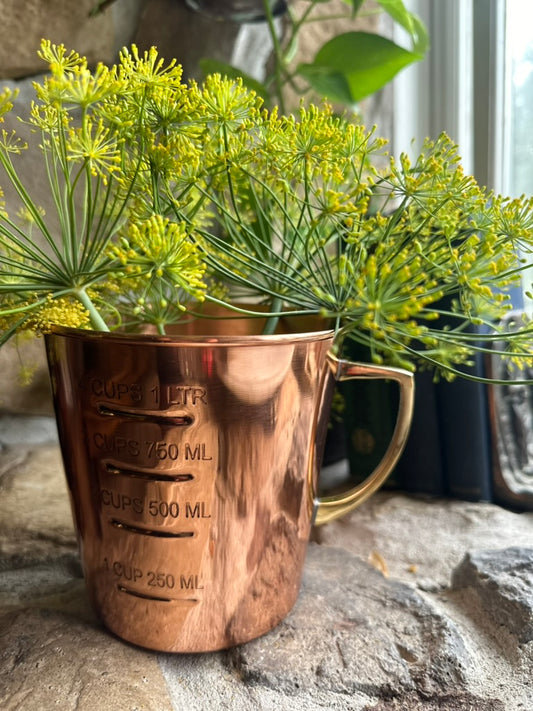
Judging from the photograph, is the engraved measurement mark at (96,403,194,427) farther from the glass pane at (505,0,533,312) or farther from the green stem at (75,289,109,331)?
the glass pane at (505,0,533,312)

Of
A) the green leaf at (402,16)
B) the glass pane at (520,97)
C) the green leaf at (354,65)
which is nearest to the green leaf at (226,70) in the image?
the green leaf at (354,65)

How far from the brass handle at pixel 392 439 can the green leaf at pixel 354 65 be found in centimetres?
36

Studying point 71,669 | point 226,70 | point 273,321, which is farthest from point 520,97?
point 71,669

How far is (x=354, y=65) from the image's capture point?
0.70m

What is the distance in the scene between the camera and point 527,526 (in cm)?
62

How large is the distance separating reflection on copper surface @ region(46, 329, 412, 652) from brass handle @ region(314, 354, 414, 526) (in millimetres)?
20

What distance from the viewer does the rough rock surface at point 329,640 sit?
1.29ft

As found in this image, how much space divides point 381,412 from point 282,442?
33 cm

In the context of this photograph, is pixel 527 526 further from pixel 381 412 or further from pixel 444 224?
pixel 444 224

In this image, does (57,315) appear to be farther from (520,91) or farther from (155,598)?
(520,91)

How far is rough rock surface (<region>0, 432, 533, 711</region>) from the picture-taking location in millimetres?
394

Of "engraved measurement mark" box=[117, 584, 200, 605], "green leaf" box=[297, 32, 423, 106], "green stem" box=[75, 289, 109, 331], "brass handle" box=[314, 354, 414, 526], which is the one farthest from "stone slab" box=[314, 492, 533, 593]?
"green leaf" box=[297, 32, 423, 106]

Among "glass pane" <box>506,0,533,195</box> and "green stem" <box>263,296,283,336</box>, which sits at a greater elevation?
"glass pane" <box>506,0,533,195</box>

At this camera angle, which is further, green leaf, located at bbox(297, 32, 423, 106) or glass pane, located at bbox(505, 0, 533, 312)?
glass pane, located at bbox(505, 0, 533, 312)
